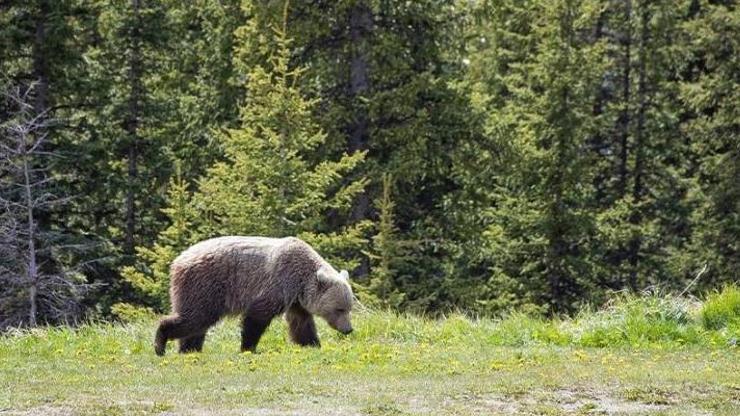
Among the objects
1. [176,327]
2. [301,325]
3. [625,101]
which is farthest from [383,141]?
[176,327]

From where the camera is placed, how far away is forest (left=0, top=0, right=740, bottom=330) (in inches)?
1108

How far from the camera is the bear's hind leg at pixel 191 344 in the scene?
15.0m

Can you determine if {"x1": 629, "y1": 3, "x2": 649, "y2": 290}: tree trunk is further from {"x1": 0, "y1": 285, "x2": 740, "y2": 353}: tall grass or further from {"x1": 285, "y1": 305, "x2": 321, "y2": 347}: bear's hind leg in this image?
{"x1": 285, "y1": 305, "x2": 321, "y2": 347}: bear's hind leg

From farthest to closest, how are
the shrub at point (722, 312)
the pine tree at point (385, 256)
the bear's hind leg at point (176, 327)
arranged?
the pine tree at point (385, 256) → the shrub at point (722, 312) → the bear's hind leg at point (176, 327)

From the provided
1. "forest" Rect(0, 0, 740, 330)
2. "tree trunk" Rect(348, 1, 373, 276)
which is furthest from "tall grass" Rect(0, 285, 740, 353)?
"tree trunk" Rect(348, 1, 373, 276)

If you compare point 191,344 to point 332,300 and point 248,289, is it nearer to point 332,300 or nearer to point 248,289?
point 248,289

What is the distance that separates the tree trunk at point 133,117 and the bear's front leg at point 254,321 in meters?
17.8

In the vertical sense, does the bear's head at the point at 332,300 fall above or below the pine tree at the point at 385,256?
above

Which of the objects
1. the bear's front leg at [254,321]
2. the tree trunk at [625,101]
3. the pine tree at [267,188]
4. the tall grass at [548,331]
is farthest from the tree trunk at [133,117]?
the bear's front leg at [254,321]

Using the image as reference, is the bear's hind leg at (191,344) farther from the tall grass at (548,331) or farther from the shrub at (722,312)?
the shrub at (722,312)

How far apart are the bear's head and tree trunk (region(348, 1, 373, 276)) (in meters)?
13.9

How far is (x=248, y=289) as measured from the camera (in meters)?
14.9

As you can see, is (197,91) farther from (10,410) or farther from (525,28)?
(10,410)

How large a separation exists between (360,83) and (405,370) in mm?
18562
